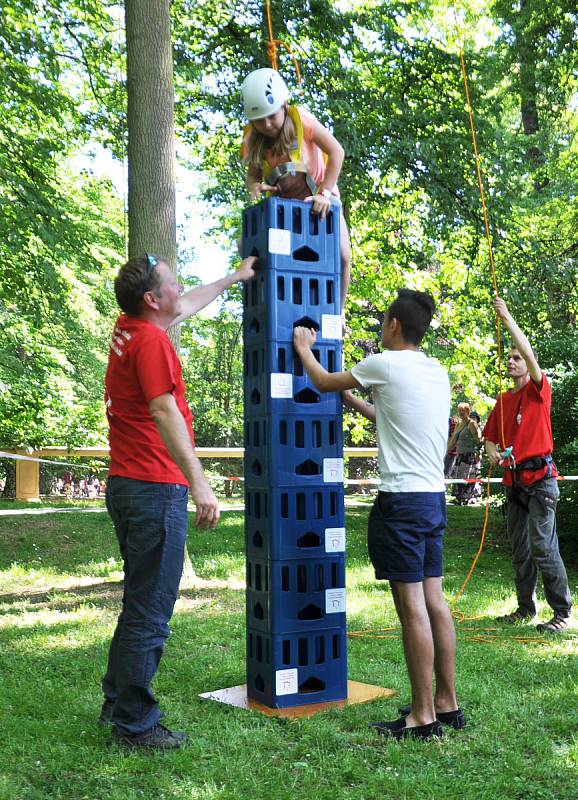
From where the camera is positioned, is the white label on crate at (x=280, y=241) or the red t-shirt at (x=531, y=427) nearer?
the white label on crate at (x=280, y=241)

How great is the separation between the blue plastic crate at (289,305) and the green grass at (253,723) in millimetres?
1926

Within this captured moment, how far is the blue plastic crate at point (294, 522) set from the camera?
449 cm

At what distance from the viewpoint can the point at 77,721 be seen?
4297 mm

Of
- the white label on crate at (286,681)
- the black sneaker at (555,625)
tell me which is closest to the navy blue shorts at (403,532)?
the white label on crate at (286,681)

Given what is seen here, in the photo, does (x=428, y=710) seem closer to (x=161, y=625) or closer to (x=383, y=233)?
(x=161, y=625)

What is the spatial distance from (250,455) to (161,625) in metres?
1.14

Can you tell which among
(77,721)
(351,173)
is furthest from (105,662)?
(351,173)

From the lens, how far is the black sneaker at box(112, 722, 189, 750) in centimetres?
386

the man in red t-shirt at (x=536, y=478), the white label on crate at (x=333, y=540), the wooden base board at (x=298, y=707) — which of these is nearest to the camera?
the wooden base board at (x=298, y=707)

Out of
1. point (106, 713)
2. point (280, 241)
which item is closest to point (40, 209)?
point (280, 241)

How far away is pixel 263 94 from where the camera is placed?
457cm

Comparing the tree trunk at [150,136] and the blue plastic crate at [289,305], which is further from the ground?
the tree trunk at [150,136]

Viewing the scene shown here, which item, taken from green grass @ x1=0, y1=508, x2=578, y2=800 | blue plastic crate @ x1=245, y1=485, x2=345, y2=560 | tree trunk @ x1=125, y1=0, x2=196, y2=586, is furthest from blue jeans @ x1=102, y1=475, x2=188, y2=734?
tree trunk @ x1=125, y1=0, x2=196, y2=586

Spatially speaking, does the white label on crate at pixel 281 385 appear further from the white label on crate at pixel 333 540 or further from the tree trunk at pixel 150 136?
the tree trunk at pixel 150 136
